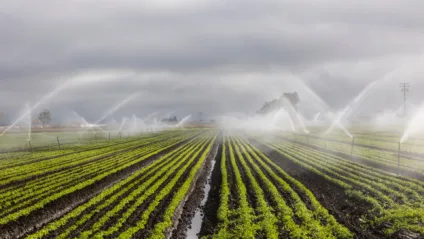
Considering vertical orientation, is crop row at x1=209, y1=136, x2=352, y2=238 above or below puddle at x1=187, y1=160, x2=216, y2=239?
above

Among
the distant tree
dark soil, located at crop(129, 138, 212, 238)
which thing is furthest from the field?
the distant tree

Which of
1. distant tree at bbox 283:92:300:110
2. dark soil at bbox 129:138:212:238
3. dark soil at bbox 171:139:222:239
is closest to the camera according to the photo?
dark soil at bbox 129:138:212:238

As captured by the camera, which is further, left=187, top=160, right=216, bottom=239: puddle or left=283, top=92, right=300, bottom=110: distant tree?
left=283, top=92, right=300, bottom=110: distant tree

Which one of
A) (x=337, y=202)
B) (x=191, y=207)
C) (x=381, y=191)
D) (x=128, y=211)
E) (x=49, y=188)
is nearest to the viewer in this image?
(x=128, y=211)

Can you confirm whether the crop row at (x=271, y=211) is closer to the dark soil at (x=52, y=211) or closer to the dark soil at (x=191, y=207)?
the dark soil at (x=191, y=207)

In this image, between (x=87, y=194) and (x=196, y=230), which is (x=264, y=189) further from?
(x=87, y=194)

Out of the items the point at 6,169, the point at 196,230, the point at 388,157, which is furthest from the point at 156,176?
the point at 388,157

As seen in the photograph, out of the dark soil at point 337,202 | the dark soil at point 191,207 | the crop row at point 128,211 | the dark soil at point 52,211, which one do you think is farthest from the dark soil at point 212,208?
the dark soil at point 52,211

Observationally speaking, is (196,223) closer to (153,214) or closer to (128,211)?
(153,214)

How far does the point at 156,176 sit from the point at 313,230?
1769 cm

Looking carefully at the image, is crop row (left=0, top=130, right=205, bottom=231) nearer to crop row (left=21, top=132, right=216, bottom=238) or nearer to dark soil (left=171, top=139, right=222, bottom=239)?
crop row (left=21, top=132, right=216, bottom=238)

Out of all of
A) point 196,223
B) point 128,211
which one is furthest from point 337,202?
point 128,211

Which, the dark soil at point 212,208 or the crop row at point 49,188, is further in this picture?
the crop row at point 49,188

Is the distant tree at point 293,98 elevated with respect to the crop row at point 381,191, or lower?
elevated
